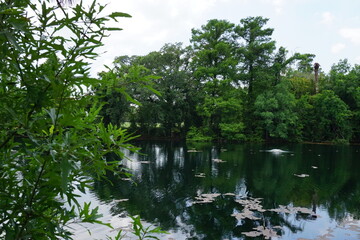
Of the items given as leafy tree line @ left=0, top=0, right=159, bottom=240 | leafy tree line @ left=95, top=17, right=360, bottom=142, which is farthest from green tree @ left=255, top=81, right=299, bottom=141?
leafy tree line @ left=0, top=0, right=159, bottom=240

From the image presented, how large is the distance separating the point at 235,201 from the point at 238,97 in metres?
18.8

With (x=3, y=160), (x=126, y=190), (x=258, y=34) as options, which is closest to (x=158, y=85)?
(x=258, y=34)

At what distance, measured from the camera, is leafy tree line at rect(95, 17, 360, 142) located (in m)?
23.1

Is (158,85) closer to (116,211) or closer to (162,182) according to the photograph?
(162,182)

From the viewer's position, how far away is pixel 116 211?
6098mm

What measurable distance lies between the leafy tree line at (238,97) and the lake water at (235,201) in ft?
38.6

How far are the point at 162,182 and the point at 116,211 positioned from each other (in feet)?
9.32

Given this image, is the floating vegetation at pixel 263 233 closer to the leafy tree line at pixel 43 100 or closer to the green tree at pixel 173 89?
the leafy tree line at pixel 43 100

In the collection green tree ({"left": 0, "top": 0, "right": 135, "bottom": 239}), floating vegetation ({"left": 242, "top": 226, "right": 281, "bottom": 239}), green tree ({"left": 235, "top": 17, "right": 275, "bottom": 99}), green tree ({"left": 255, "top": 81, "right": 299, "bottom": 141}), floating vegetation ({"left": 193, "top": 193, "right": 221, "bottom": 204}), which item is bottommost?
floating vegetation ({"left": 242, "top": 226, "right": 281, "bottom": 239})

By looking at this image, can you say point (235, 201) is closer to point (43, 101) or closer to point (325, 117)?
point (43, 101)

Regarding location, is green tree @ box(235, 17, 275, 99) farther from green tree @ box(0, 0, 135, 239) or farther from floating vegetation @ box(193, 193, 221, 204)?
green tree @ box(0, 0, 135, 239)

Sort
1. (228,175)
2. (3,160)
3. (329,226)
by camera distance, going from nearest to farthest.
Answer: (3,160), (329,226), (228,175)

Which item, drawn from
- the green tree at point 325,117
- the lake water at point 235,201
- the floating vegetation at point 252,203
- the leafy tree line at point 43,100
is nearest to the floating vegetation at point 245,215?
the lake water at point 235,201

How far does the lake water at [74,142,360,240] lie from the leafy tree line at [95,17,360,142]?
11773 mm
